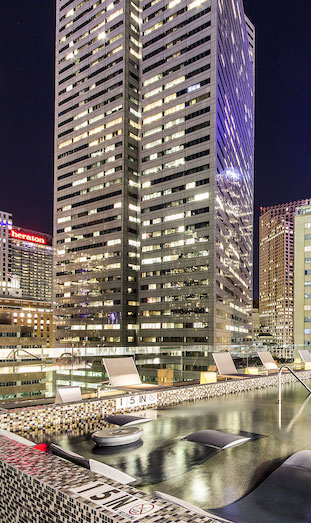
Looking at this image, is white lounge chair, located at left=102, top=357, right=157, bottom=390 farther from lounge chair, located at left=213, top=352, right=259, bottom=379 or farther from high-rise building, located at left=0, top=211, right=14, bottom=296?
high-rise building, located at left=0, top=211, right=14, bottom=296

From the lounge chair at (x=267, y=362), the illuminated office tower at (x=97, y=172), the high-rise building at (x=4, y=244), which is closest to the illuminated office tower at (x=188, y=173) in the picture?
the illuminated office tower at (x=97, y=172)

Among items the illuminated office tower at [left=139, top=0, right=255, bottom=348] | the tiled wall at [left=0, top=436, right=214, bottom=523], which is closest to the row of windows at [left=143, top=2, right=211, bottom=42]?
the illuminated office tower at [left=139, top=0, right=255, bottom=348]

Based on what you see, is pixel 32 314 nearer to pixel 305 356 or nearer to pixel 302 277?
pixel 302 277

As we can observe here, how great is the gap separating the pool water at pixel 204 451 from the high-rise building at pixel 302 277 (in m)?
75.6

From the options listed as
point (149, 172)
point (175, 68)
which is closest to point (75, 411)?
point (149, 172)

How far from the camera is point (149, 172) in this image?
87.2 m

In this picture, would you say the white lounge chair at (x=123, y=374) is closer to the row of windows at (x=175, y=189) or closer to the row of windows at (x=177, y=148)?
the row of windows at (x=175, y=189)

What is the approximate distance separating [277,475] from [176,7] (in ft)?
320

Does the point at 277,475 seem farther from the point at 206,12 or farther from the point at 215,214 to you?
the point at 206,12

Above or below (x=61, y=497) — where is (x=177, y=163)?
above

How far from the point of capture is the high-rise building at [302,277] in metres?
79.1

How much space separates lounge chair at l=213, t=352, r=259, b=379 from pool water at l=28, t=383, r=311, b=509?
Answer: 2836mm

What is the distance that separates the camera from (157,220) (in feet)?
279

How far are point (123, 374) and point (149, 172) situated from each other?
80990 mm
